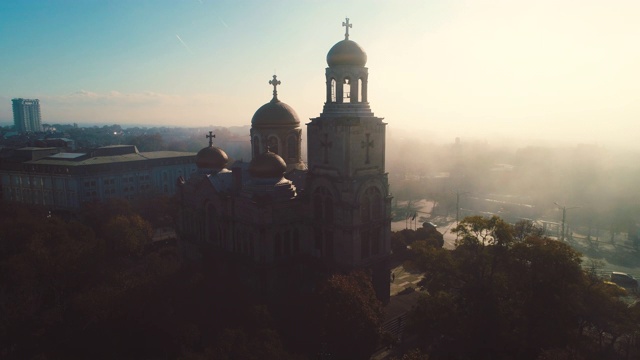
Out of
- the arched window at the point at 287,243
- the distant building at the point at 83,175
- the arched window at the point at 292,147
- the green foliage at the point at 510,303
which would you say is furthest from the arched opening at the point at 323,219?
the distant building at the point at 83,175

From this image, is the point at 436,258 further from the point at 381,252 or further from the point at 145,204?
the point at 145,204

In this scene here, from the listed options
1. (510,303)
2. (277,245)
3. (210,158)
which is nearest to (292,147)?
(210,158)

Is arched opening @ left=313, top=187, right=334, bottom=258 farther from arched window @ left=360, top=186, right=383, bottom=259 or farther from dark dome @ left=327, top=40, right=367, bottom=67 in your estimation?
dark dome @ left=327, top=40, right=367, bottom=67

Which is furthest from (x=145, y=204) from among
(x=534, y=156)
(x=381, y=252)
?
(x=534, y=156)

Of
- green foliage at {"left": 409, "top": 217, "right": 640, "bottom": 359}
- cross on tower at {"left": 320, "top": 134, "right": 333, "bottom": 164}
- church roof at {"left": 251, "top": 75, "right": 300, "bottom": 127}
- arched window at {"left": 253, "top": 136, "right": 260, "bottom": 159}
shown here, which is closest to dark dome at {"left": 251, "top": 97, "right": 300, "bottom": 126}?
church roof at {"left": 251, "top": 75, "right": 300, "bottom": 127}

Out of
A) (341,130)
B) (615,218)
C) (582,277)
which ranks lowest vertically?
(615,218)

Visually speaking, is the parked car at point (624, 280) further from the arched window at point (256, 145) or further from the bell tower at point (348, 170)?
the arched window at point (256, 145)
